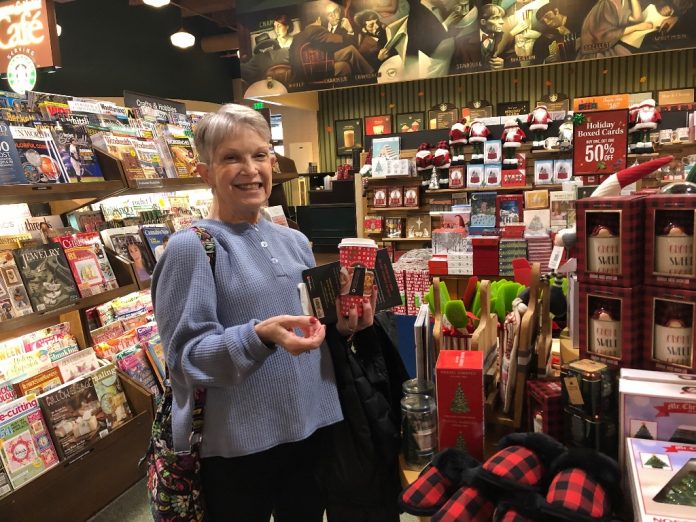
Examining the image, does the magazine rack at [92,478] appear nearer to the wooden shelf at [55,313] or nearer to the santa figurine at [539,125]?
the wooden shelf at [55,313]

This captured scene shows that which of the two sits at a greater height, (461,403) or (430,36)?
(430,36)

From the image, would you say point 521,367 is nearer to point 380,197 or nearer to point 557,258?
point 557,258

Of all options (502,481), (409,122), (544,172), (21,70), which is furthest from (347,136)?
(502,481)

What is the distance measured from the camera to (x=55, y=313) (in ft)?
8.29

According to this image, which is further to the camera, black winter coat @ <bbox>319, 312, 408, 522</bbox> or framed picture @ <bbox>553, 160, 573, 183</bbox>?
framed picture @ <bbox>553, 160, 573, 183</bbox>

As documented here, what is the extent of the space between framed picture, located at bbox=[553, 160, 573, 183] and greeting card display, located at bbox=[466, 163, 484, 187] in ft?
2.22

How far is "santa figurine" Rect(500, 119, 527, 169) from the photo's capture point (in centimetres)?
495

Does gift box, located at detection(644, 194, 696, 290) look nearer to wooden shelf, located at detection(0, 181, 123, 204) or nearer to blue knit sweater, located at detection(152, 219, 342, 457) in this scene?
blue knit sweater, located at detection(152, 219, 342, 457)

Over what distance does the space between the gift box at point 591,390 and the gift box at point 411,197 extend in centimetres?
452

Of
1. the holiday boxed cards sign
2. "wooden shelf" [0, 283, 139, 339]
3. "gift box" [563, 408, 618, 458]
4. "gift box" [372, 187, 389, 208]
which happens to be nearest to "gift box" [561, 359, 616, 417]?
"gift box" [563, 408, 618, 458]

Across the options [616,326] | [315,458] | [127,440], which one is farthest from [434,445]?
[127,440]

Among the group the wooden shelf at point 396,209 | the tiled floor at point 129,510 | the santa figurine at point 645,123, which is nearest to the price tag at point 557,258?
the tiled floor at point 129,510

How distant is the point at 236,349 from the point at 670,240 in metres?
1.03

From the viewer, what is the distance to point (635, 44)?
5.09 metres
